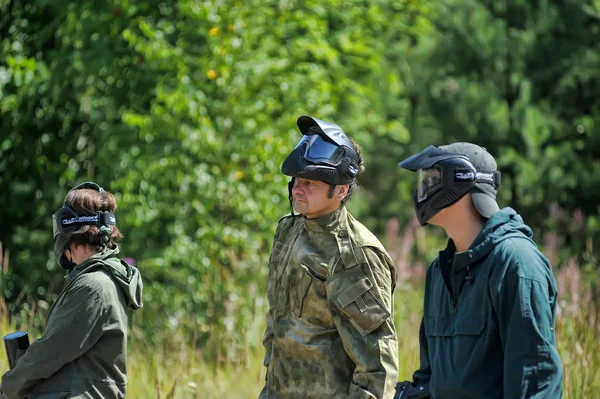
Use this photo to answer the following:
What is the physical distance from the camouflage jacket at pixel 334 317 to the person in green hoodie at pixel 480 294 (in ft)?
1.26

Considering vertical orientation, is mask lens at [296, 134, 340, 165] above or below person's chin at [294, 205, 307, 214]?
above

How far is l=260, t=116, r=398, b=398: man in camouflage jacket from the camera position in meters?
3.85

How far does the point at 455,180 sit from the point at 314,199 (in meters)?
0.89

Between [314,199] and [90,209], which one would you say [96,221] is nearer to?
[90,209]

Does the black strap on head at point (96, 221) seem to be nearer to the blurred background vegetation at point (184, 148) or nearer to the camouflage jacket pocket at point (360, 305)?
the camouflage jacket pocket at point (360, 305)

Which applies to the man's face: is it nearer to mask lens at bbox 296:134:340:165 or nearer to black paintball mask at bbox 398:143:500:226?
mask lens at bbox 296:134:340:165

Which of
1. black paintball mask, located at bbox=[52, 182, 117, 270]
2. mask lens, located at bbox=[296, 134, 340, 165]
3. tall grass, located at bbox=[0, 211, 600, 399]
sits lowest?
tall grass, located at bbox=[0, 211, 600, 399]

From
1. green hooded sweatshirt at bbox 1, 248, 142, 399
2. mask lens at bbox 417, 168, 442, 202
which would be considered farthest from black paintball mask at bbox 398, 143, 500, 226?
green hooded sweatshirt at bbox 1, 248, 142, 399

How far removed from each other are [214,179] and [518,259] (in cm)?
561

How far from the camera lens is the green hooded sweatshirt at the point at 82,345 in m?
3.98

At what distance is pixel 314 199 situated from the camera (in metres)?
4.00

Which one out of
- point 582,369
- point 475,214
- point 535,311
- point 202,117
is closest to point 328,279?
point 475,214

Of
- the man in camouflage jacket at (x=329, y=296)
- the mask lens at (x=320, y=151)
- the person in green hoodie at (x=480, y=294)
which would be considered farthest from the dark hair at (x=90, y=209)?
Answer: the person in green hoodie at (x=480, y=294)

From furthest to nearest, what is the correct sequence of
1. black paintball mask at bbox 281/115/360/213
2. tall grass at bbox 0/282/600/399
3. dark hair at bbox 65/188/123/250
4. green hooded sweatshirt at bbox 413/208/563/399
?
1. tall grass at bbox 0/282/600/399
2. dark hair at bbox 65/188/123/250
3. black paintball mask at bbox 281/115/360/213
4. green hooded sweatshirt at bbox 413/208/563/399
